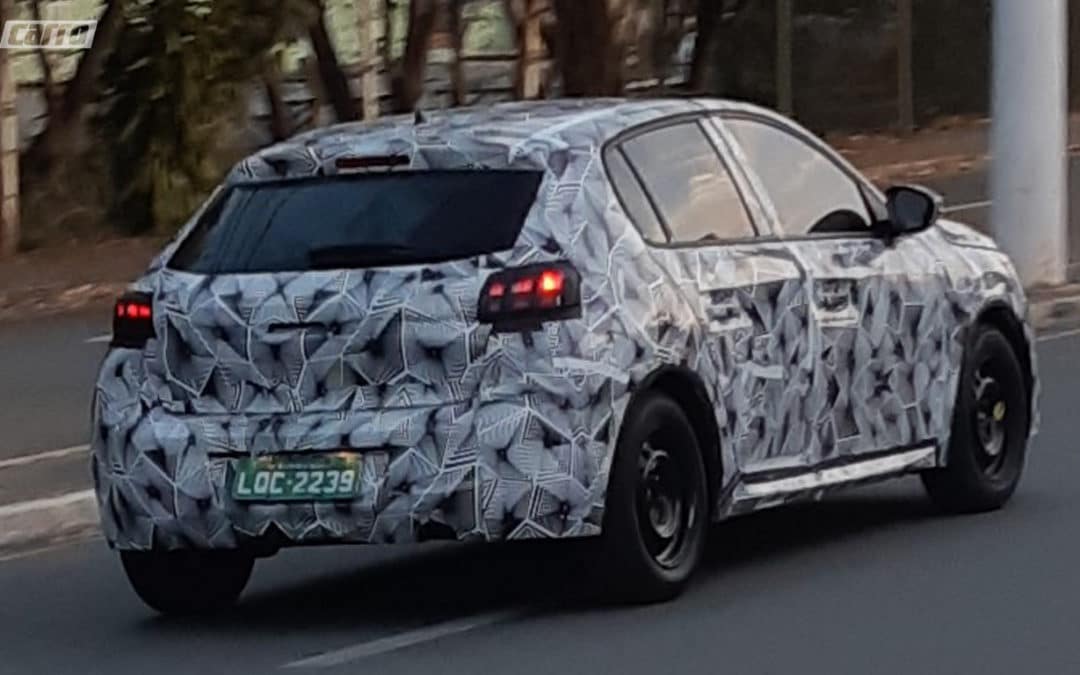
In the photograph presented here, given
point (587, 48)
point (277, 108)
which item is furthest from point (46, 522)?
point (587, 48)

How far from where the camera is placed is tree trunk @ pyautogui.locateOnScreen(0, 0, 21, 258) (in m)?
25.2

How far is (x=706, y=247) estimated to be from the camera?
9781mm

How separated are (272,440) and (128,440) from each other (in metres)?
0.53

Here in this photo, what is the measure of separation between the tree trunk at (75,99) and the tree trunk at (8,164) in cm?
68

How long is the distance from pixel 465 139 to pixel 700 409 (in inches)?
45.5

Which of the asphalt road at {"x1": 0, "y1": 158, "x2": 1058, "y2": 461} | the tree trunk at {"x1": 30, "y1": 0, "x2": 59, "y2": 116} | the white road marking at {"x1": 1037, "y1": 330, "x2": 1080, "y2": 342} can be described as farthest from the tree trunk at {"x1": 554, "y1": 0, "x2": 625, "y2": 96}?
the white road marking at {"x1": 1037, "y1": 330, "x2": 1080, "y2": 342}

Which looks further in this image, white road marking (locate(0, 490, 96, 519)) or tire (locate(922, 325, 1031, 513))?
white road marking (locate(0, 490, 96, 519))

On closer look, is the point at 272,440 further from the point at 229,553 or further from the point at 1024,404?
the point at 1024,404

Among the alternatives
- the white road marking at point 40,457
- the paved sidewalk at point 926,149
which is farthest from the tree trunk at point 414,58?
the white road marking at point 40,457

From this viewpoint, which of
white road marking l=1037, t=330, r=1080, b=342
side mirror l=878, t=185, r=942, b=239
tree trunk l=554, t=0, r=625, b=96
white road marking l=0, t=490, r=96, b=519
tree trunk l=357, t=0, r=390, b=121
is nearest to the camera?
side mirror l=878, t=185, r=942, b=239

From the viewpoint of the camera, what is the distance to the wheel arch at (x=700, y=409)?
9.38 m

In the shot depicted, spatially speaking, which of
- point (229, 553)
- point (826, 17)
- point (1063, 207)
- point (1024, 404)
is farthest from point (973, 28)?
point (229, 553)

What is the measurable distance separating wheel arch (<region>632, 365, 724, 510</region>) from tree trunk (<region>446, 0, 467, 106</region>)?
72.4 feet

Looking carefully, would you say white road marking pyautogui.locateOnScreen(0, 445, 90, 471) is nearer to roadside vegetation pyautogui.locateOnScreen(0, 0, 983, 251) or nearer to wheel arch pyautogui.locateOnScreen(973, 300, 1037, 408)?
wheel arch pyautogui.locateOnScreen(973, 300, 1037, 408)
